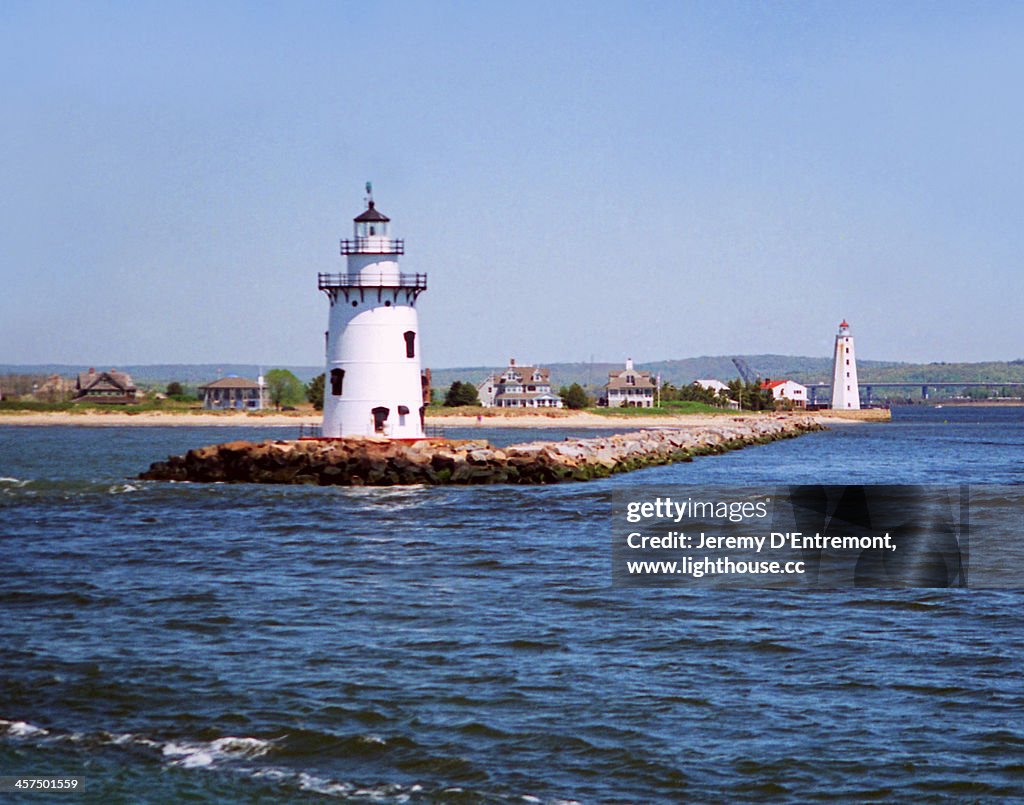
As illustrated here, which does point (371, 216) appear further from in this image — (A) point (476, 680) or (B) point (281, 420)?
(B) point (281, 420)

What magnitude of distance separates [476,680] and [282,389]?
397 feet

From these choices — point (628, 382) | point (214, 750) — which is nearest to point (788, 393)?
point (628, 382)

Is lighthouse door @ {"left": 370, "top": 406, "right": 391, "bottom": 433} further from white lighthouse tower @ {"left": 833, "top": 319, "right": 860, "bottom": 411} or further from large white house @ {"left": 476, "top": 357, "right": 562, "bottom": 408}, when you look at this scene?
white lighthouse tower @ {"left": 833, "top": 319, "right": 860, "bottom": 411}

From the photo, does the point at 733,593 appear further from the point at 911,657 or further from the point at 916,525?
the point at 916,525

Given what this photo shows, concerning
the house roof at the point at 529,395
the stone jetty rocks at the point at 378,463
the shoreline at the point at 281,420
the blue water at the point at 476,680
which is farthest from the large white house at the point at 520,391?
the blue water at the point at 476,680

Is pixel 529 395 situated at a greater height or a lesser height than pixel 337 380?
lesser

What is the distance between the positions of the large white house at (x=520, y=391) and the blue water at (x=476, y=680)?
110872mm

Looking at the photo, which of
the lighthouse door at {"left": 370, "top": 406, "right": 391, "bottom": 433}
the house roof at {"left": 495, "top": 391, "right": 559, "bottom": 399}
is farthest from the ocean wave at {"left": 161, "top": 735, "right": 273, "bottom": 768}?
the house roof at {"left": 495, "top": 391, "right": 559, "bottom": 399}

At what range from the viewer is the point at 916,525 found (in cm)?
2923

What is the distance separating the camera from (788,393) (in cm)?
17950

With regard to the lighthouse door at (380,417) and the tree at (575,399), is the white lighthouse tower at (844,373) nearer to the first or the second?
the tree at (575,399)

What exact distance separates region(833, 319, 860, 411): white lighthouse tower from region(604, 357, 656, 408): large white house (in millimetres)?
20727

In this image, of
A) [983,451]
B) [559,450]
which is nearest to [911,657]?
[559,450]

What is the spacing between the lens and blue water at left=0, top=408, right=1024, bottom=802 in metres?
10.8
